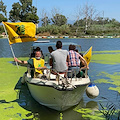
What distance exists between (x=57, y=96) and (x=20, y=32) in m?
3.74

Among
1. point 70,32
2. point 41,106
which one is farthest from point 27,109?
point 70,32

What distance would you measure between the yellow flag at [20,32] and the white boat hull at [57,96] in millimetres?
2735

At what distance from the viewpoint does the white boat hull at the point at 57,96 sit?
19.5 feet

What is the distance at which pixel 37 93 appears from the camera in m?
6.63

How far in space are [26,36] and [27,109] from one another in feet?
10.6

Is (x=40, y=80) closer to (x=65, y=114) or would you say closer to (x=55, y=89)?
(x=55, y=89)

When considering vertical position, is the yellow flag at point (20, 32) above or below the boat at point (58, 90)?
above

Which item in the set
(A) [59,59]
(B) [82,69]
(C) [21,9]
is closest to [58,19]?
(C) [21,9]

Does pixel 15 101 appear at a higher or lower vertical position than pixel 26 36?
lower

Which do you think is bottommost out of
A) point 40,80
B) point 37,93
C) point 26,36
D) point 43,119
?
point 43,119

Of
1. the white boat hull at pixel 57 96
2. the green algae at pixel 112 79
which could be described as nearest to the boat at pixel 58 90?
the white boat hull at pixel 57 96

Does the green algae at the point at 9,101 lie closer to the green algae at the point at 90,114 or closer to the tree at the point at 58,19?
the green algae at the point at 90,114

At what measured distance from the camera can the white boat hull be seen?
5.95 m

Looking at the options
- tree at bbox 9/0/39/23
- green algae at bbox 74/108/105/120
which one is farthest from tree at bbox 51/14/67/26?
green algae at bbox 74/108/105/120
